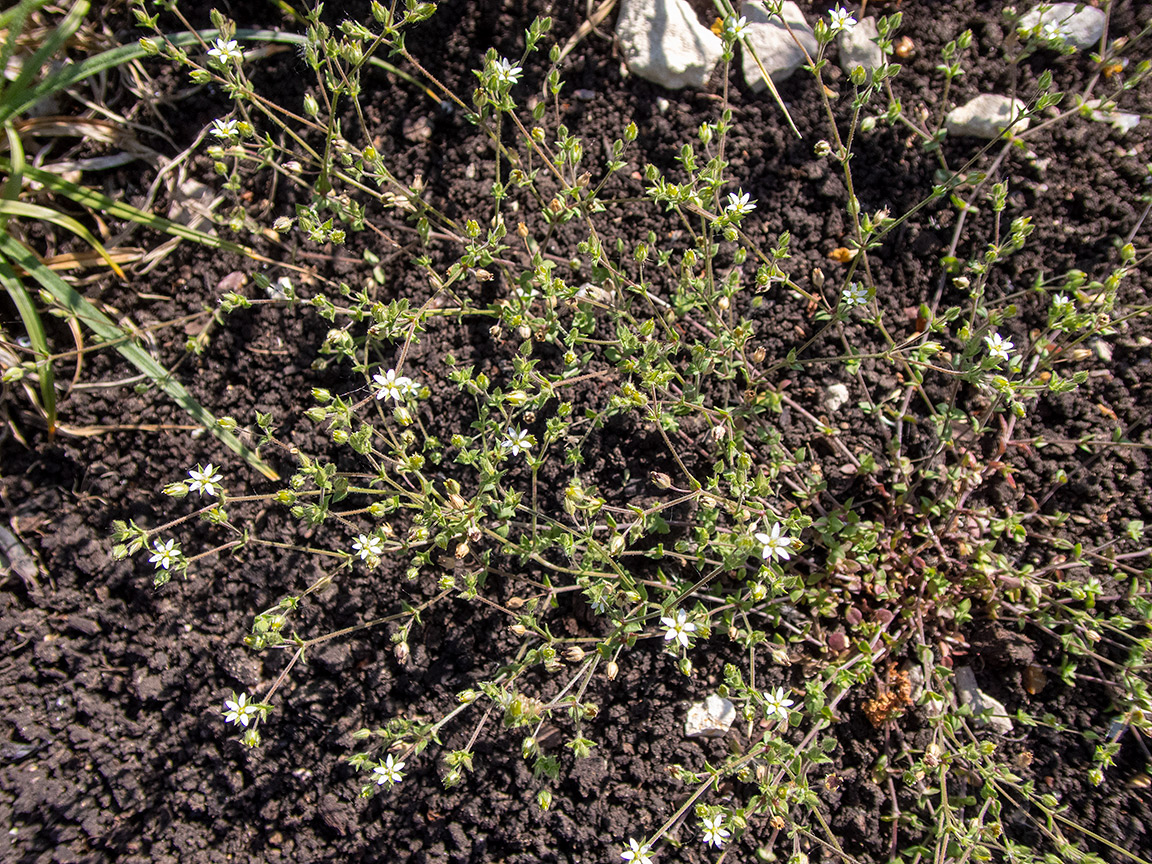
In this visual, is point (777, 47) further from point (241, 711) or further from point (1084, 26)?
point (241, 711)

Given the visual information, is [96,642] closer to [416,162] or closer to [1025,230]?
[416,162]

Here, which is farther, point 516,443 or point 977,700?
point 977,700

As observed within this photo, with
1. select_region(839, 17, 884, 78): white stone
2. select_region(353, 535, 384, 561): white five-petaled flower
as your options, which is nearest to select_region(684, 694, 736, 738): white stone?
select_region(353, 535, 384, 561): white five-petaled flower

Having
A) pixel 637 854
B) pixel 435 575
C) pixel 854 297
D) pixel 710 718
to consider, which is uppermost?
pixel 854 297

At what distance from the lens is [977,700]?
3236mm

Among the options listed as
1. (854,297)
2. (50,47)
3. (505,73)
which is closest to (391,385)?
(505,73)

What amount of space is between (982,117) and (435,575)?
11.1ft

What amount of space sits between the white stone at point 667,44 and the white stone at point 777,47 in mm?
184

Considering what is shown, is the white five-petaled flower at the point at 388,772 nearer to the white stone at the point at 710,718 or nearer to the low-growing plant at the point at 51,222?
the white stone at the point at 710,718

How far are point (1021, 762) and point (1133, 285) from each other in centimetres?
225

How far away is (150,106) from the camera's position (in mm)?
3797

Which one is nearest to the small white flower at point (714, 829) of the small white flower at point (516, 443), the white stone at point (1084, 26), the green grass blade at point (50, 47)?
the small white flower at point (516, 443)

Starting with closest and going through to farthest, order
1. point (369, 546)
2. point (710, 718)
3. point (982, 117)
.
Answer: point (369, 546) → point (710, 718) → point (982, 117)

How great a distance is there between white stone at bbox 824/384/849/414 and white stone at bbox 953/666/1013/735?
1286mm
